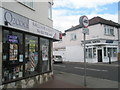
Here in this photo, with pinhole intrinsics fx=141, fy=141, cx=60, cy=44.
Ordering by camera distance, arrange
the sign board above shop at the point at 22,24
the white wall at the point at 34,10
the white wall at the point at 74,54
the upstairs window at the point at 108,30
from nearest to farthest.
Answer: the sign board above shop at the point at 22,24 < the white wall at the point at 34,10 < the upstairs window at the point at 108,30 < the white wall at the point at 74,54

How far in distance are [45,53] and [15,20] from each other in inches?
128

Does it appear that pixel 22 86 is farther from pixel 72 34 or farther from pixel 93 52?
pixel 72 34

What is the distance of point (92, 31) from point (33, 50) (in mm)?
20623

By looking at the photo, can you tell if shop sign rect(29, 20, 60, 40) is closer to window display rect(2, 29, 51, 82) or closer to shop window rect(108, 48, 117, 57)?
window display rect(2, 29, 51, 82)

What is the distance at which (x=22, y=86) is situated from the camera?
612 cm

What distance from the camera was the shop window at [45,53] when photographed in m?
8.09

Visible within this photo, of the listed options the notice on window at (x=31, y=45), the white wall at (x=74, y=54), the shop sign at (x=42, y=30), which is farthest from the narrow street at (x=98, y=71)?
the white wall at (x=74, y=54)

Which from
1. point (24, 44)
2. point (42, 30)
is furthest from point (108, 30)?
point (24, 44)

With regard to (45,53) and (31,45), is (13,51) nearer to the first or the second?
(31,45)

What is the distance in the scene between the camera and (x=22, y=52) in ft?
20.9

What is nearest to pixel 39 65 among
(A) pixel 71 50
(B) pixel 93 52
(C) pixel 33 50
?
(C) pixel 33 50

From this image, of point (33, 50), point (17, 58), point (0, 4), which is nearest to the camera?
point (0, 4)

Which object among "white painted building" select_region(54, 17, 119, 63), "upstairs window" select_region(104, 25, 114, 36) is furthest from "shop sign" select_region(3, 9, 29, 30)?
"upstairs window" select_region(104, 25, 114, 36)

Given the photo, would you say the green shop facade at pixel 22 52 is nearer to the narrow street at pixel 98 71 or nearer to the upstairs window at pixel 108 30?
the narrow street at pixel 98 71
